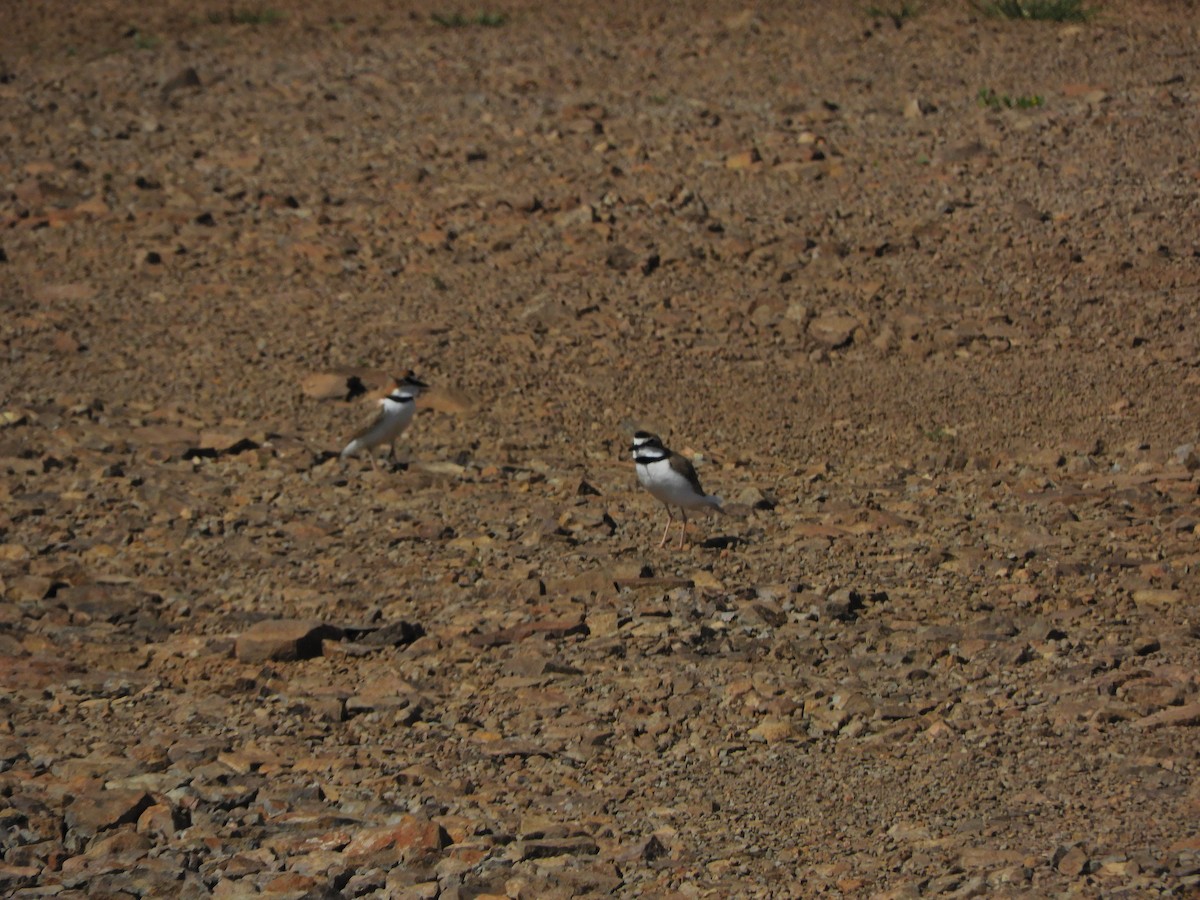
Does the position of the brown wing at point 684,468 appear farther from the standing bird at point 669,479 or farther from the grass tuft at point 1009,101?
the grass tuft at point 1009,101

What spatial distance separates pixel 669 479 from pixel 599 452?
1676mm

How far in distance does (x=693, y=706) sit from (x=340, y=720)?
49.2 inches

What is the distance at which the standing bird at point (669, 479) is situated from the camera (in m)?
7.43

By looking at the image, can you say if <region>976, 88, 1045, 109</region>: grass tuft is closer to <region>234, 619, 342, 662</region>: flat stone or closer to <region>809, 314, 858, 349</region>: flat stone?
<region>809, 314, 858, 349</region>: flat stone

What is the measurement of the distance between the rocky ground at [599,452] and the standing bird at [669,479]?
0.72 ft

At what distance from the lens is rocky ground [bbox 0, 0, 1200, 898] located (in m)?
5.25

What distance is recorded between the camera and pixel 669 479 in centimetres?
741

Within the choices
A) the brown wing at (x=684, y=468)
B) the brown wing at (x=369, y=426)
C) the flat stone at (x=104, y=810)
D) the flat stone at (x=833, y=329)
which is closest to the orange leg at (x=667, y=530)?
the brown wing at (x=684, y=468)

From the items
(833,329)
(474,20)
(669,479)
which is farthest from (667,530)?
(474,20)

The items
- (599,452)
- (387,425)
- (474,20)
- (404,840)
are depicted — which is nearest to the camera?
(404,840)

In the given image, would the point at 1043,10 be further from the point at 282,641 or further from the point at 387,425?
the point at 282,641

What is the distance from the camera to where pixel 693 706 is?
5.98 meters

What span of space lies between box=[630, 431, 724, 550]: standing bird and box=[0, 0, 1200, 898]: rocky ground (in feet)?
0.72

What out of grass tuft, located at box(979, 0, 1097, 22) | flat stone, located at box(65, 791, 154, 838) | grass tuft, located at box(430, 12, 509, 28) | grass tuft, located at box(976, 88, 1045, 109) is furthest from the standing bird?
grass tuft, located at box(430, 12, 509, 28)
